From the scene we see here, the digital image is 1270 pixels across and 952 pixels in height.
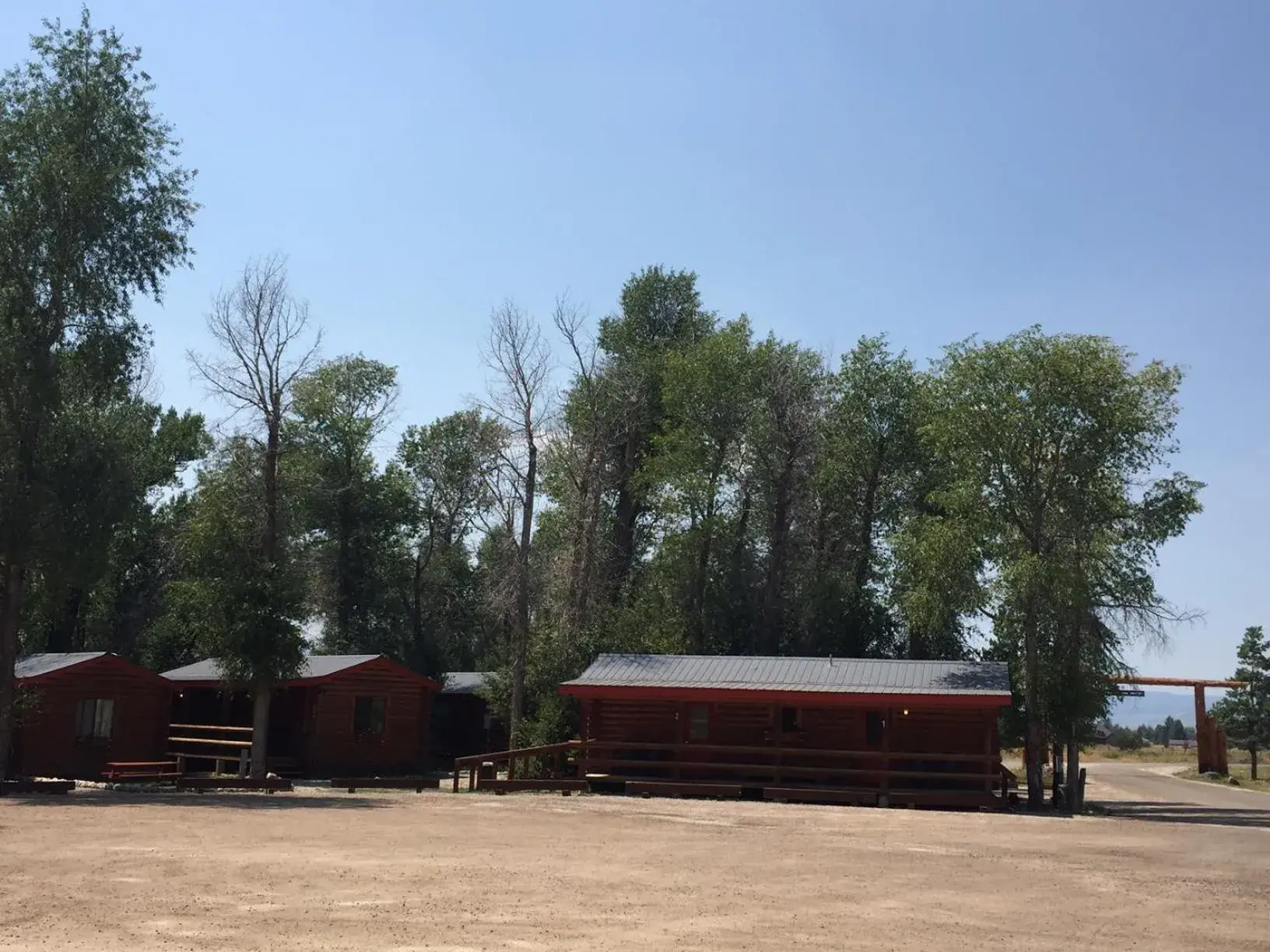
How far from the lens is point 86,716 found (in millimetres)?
33125

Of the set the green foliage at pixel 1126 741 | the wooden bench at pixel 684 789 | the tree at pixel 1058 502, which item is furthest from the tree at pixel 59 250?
the green foliage at pixel 1126 741

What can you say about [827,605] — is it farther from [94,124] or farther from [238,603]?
[94,124]

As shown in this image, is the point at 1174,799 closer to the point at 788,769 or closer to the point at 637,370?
the point at 788,769

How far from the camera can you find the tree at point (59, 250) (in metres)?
25.3

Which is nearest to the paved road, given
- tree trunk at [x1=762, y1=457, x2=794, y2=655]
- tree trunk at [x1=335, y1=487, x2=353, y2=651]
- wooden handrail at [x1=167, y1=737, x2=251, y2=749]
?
tree trunk at [x1=762, y1=457, x2=794, y2=655]

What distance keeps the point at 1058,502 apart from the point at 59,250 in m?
25.1

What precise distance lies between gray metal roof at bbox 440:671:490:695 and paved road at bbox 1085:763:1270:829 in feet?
64.3

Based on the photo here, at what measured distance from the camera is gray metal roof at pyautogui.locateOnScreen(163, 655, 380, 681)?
109ft

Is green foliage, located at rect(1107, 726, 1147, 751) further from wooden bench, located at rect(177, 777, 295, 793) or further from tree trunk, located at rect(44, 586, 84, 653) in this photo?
wooden bench, located at rect(177, 777, 295, 793)

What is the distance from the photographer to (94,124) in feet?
88.6

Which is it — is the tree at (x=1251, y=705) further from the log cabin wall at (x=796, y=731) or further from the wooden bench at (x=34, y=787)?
the wooden bench at (x=34, y=787)

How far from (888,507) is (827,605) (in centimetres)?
584

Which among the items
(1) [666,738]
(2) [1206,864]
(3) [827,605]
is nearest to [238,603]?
(1) [666,738]

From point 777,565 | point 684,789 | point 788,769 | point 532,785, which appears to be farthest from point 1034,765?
point 777,565
